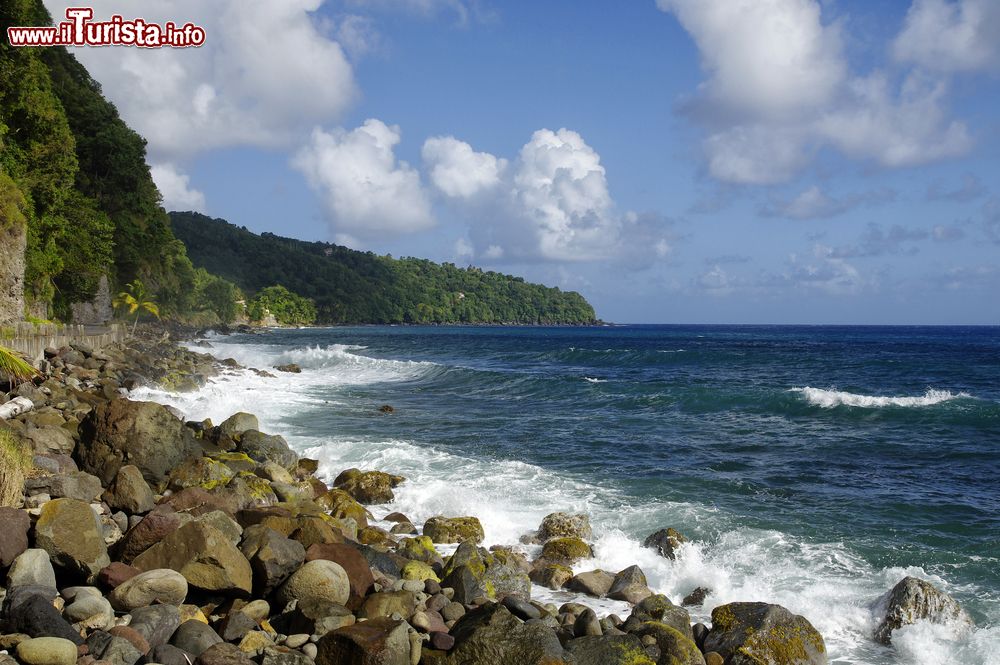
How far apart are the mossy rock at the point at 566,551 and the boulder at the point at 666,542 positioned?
1.02m

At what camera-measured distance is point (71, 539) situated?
7031 mm

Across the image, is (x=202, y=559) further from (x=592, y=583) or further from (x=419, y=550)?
(x=592, y=583)

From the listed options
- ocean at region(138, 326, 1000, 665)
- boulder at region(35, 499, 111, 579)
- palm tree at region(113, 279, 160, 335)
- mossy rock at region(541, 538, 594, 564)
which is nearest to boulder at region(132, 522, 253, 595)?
boulder at region(35, 499, 111, 579)

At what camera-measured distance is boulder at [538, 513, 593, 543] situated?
37.4 ft

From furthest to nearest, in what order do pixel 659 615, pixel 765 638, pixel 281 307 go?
1. pixel 281 307
2. pixel 659 615
3. pixel 765 638

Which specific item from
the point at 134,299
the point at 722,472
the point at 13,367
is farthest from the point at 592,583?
the point at 134,299

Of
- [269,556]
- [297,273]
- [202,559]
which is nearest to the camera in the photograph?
[202,559]

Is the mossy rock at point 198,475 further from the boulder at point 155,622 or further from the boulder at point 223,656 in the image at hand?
the boulder at point 223,656

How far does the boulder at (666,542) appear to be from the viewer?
1084 cm

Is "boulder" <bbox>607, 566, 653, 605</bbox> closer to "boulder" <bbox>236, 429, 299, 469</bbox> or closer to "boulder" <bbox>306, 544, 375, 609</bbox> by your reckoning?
"boulder" <bbox>306, 544, 375, 609</bbox>

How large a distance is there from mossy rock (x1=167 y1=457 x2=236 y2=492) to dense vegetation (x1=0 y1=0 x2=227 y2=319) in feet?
43.3

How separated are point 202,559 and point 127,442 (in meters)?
5.07

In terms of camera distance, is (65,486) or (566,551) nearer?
(65,486)

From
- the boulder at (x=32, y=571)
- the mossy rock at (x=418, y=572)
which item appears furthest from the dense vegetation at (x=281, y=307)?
the boulder at (x=32, y=571)
